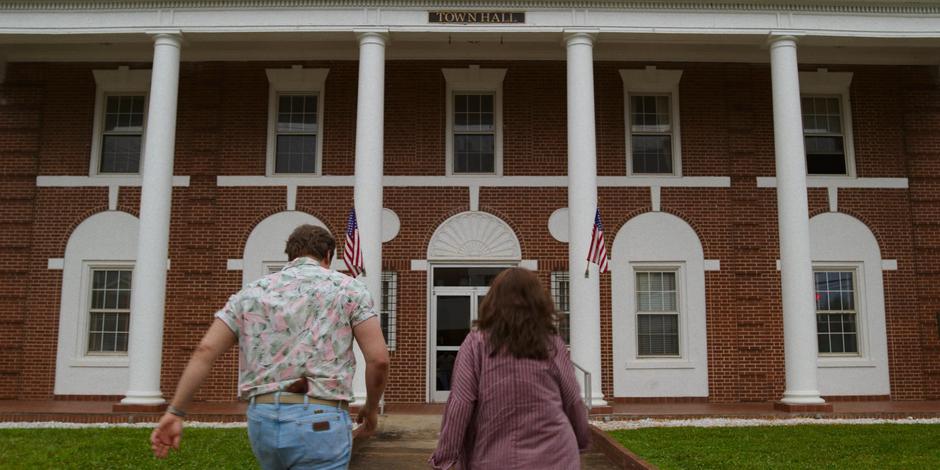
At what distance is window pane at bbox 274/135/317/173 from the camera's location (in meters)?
15.5

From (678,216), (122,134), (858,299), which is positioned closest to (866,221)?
(858,299)

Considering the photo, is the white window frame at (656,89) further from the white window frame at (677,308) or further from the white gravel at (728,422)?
the white gravel at (728,422)

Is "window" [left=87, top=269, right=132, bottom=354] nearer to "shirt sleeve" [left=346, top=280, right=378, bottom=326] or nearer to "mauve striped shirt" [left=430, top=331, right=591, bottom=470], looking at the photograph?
"shirt sleeve" [left=346, top=280, right=378, bottom=326]

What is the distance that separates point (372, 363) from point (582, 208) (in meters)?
9.42

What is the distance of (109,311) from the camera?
49.4 ft

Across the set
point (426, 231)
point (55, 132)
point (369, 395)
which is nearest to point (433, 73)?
point (426, 231)

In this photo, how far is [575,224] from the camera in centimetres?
1256

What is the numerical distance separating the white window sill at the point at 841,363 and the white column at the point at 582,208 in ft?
16.7

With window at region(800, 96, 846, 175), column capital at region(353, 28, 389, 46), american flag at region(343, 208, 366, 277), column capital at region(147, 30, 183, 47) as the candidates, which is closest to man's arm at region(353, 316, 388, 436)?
american flag at region(343, 208, 366, 277)

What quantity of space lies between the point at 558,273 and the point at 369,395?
11.8 m

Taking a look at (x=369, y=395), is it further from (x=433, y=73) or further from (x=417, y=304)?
(x=433, y=73)

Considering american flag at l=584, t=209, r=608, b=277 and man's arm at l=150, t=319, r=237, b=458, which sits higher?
american flag at l=584, t=209, r=608, b=277

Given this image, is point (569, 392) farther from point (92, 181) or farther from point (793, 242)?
point (92, 181)

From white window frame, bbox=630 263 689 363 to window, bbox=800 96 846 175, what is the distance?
3465mm
